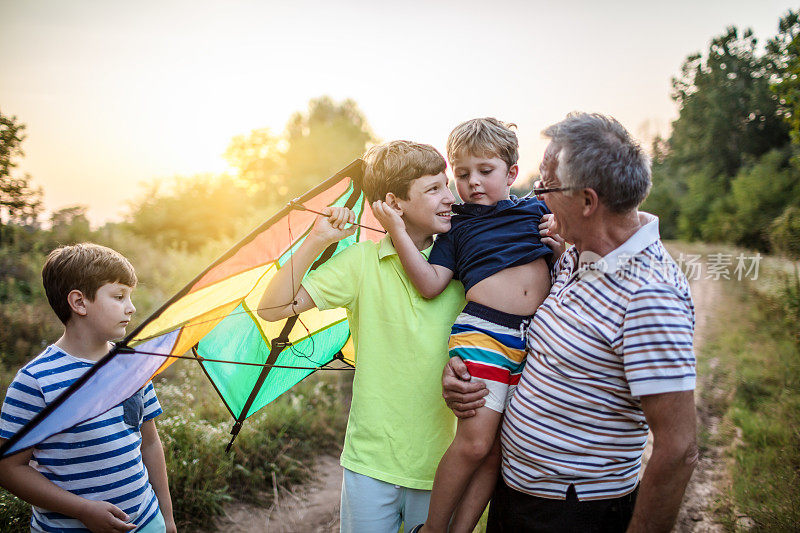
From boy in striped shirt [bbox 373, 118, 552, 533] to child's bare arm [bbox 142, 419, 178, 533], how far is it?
118 cm

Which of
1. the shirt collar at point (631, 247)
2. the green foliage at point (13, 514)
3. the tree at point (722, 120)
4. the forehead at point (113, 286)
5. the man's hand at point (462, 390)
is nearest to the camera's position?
the shirt collar at point (631, 247)

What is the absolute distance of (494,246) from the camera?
7.00 ft

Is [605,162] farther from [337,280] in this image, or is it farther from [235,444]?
[235,444]

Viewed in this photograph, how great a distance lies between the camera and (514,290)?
82.0 inches

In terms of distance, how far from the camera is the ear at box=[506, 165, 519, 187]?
97.0 inches

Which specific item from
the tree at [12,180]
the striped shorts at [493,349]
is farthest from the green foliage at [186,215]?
the striped shorts at [493,349]

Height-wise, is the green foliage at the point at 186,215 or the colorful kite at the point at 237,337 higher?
the green foliage at the point at 186,215

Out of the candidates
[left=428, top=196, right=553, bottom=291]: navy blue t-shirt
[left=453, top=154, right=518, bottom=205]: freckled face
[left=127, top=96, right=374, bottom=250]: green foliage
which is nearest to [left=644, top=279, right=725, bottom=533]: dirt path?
[left=428, top=196, right=553, bottom=291]: navy blue t-shirt

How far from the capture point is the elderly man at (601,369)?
1.54 metres

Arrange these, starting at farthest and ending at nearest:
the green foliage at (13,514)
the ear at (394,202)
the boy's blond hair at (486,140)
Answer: the green foliage at (13,514)
the boy's blond hair at (486,140)
the ear at (394,202)

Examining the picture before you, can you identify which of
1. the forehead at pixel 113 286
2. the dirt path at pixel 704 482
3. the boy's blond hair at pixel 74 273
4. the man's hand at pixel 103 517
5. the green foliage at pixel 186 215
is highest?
the green foliage at pixel 186 215

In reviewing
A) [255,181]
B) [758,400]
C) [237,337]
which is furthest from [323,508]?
[255,181]

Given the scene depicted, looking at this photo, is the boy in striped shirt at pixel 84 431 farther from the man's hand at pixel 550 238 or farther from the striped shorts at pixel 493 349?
the man's hand at pixel 550 238

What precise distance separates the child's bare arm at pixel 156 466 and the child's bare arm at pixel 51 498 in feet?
1.15
